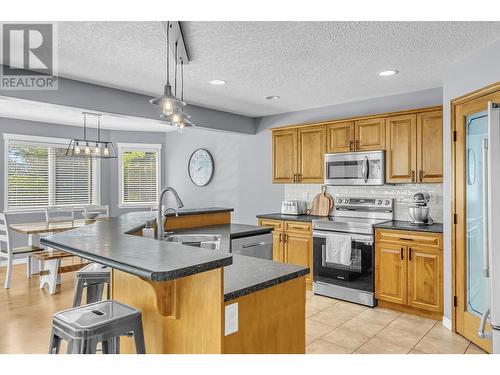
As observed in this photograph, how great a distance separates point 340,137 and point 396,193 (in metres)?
0.98

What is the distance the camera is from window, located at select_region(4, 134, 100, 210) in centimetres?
604

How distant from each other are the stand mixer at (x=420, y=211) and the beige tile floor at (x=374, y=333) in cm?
101

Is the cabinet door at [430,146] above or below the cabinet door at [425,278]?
above

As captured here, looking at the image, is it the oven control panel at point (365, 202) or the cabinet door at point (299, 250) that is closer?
the oven control panel at point (365, 202)

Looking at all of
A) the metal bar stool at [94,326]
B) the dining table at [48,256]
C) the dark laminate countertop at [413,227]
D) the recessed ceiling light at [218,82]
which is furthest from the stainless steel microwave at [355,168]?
the dining table at [48,256]

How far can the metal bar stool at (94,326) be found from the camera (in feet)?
4.69

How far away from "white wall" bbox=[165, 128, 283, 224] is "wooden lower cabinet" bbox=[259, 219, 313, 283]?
2.77ft

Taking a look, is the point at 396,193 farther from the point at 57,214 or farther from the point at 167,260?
the point at 57,214

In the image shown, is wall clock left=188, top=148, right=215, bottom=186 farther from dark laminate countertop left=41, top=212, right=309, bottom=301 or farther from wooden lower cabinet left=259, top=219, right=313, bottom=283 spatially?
dark laminate countertop left=41, top=212, right=309, bottom=301

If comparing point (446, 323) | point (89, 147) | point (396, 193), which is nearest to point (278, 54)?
point (396, 193)

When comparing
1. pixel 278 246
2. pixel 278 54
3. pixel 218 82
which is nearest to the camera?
pixel 278 54

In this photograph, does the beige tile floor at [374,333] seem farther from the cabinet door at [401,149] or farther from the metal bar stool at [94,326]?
the metal bar stool at [94,326]

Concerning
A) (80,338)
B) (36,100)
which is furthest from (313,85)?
(80,338)

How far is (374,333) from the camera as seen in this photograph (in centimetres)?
326
